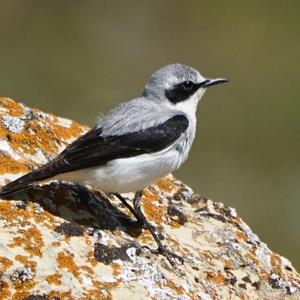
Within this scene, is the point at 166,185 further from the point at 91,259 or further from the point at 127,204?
the point at 91,259

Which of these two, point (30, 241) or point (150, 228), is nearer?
point (30, 241)

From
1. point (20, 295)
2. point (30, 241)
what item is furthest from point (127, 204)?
point (20, 295)

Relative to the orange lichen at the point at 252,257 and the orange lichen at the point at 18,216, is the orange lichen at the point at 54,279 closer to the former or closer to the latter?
the orange lichen at the point at 18,216

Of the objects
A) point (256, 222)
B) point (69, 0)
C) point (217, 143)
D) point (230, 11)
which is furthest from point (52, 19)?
point (256, 222)

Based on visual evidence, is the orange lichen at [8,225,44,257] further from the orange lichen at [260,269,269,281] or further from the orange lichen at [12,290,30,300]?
the orange lichen at [260,269,269,281]

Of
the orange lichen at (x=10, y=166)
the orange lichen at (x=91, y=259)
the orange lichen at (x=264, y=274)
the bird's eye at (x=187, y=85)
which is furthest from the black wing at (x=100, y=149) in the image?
the orange lichen at (x=264, y=274)

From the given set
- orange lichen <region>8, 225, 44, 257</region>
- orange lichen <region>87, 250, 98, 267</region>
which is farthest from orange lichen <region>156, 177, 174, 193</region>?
orange lichen <region>8, 225, 44, 257</region>
